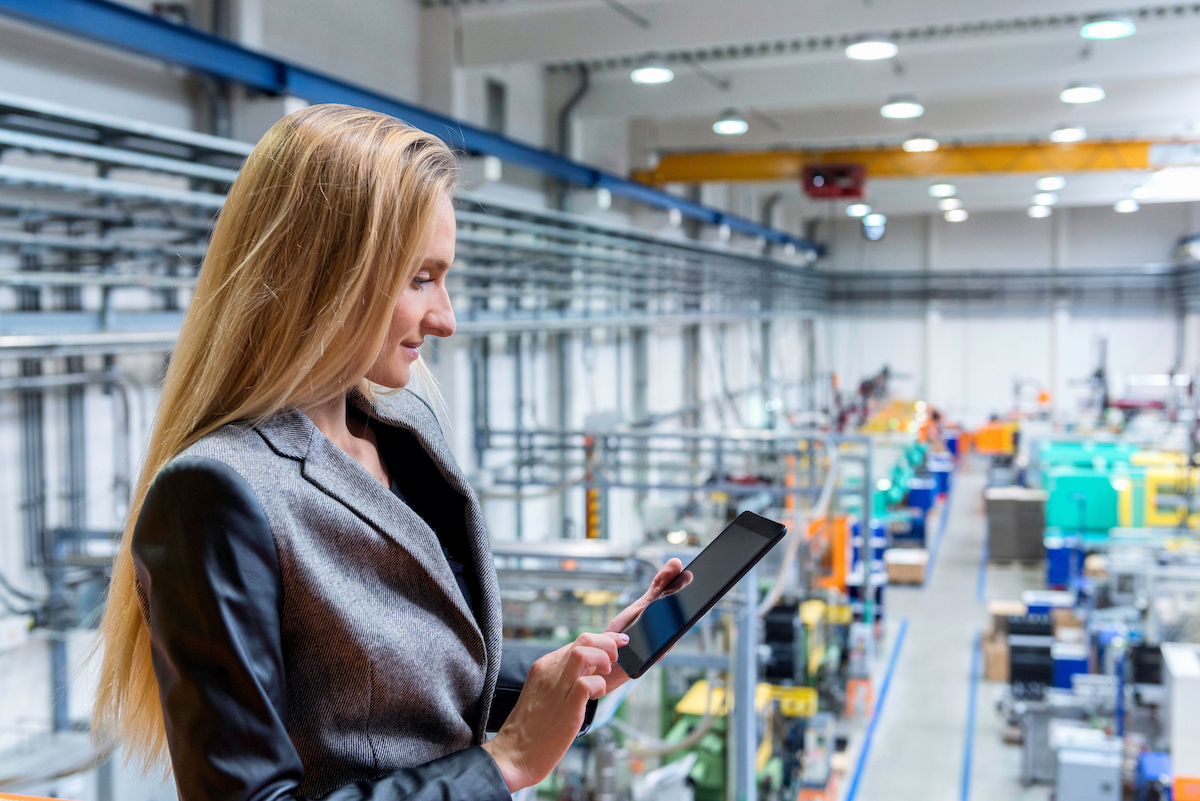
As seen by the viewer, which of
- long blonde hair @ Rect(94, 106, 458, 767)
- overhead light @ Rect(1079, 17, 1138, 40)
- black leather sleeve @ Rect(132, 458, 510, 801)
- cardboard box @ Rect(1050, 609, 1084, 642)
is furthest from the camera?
cardboard box @ Rect(1050, 609, 1084, 642)

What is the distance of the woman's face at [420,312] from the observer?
91cm

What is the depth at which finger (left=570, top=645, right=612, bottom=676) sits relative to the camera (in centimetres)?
90

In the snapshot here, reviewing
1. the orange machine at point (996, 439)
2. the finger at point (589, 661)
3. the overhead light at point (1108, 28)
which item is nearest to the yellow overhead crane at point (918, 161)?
the overhead light at point (1108, 28)

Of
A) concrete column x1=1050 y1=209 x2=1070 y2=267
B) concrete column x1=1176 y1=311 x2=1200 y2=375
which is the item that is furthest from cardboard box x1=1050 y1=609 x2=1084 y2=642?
concrete column x1=1050 y1=209 x2=1070 y2=267

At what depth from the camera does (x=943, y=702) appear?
9.75 meters

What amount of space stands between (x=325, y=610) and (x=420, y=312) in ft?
0.90

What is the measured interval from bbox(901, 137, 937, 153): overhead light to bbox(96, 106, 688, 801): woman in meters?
12.1

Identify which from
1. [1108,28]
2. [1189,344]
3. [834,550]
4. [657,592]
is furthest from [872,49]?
[1189,344]

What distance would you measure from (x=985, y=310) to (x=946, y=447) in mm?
4338

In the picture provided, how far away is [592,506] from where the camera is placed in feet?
30.8

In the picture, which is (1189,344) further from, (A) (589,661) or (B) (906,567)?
(A) (589,661)

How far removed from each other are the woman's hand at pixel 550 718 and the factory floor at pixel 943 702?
7.69 meters

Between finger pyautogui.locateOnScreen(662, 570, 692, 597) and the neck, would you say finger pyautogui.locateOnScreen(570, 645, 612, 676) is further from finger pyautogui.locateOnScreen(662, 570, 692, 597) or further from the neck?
the neck

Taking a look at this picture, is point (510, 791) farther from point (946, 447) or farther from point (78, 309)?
point (946, 447)
